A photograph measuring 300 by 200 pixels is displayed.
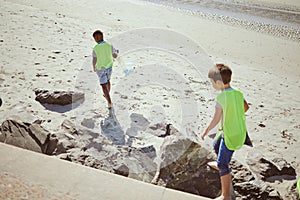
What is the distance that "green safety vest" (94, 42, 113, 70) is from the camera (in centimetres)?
540

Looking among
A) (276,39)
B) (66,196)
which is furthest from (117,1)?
(66,196)

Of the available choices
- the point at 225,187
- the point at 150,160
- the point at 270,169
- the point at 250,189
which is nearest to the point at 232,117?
the point at 225,187

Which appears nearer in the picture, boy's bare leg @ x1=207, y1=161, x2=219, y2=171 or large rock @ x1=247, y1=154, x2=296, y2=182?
boy's bare leg @ x1=207, y1=161, x2=219, y2=171

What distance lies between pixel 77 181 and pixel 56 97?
3.57 m

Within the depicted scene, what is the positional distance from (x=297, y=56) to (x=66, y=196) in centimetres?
1108

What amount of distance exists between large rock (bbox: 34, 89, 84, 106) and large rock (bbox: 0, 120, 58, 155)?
187cm

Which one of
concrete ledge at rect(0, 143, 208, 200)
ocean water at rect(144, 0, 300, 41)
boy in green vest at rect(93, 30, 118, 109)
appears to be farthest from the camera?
ocean water at rect(144, 0, 300, 41)

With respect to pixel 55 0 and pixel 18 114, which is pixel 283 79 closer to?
pixel 18 114

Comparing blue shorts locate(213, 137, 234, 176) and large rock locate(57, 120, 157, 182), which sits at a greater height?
blue shorts locate(213, 137, 234, 176)

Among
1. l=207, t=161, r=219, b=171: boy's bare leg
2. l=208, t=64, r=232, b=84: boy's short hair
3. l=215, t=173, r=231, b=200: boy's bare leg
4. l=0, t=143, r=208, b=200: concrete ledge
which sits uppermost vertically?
l=208, t=64, r=232, b=84: boy's short hair

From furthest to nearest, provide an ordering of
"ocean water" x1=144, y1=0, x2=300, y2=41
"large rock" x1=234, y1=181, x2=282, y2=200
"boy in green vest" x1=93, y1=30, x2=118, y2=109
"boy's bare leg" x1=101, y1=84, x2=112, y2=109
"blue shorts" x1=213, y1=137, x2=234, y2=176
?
"ocean water" x1=144, y1=0, x2=300, y2=41 → "boy's bare leg" x1=101, y1=84, x2=112, y2=109 → "boy in green vest" x1=93, y1=30, x2=118, y2=109 → "large rock" x1=234, y1=181, x2=282, y2=200 → "blue shorts" x1=213, y1=137, x2=234, y2=176

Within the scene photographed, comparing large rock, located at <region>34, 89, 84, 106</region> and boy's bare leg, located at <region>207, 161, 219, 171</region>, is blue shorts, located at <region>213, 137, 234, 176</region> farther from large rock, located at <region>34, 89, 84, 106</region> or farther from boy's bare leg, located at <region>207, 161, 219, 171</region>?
large rock, located at <region>34, 89, 84, 106</region>

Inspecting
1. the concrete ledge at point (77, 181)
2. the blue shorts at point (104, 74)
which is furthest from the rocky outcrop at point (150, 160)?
the blue shorts at point (104, 74)

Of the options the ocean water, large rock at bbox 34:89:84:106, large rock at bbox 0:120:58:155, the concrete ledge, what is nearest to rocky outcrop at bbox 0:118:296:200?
large rock at bbox 0:120:58:155
